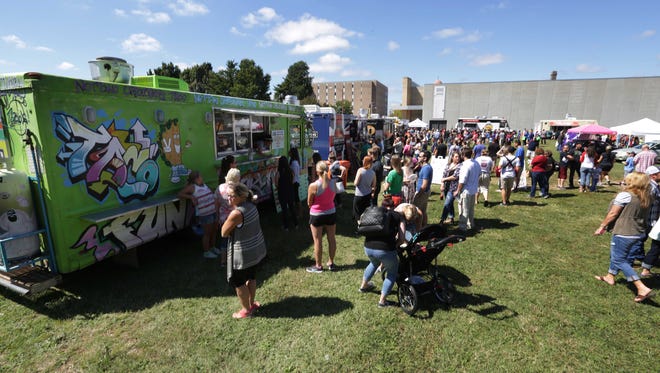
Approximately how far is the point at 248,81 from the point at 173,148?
47.0 meters

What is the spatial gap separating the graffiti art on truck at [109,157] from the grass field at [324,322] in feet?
4.76

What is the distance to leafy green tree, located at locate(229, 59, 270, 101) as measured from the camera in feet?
157

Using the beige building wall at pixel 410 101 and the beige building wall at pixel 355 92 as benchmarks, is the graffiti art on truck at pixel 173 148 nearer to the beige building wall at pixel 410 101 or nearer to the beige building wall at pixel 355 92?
the beige building wall at pixel 410 101

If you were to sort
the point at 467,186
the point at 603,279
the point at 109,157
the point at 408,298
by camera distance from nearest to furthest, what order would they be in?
the point at 408,298, the point at 109,157, the point at 603,279, the point at 467,186

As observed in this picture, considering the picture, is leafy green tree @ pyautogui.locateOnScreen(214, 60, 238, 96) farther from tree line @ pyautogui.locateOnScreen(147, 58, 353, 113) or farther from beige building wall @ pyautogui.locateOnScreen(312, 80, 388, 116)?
beige building wall @ pyautogui.locateOnScreen(312, 80, 388, 116)

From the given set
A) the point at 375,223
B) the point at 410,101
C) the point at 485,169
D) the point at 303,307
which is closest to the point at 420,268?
the point at 375,223

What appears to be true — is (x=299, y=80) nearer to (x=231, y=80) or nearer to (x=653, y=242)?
(x=231, y=80)

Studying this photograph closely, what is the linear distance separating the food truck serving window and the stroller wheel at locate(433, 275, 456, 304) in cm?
479

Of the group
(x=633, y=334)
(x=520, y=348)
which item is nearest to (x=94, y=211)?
(x=520, y=348)

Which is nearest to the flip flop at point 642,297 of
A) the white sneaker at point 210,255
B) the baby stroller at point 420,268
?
the baby stroller at point 420,268

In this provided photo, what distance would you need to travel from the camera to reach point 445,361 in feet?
11.2

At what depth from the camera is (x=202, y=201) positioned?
554cm

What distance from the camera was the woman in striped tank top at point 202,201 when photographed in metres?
5.50

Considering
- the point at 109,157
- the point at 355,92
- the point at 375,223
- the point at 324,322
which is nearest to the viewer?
the point at 375,223
